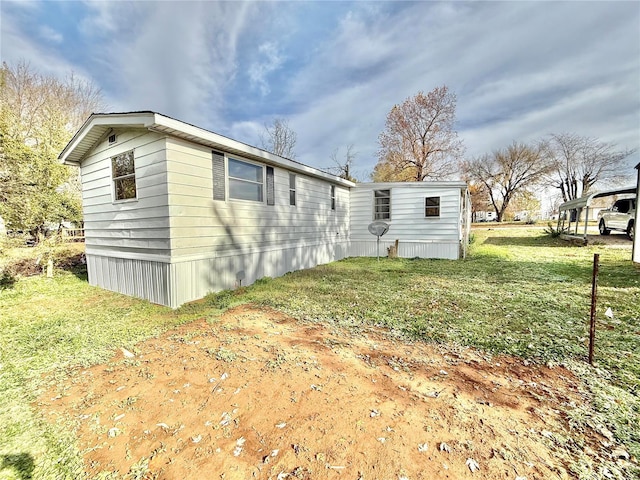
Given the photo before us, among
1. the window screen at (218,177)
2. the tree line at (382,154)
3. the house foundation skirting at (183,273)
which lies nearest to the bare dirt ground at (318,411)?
the house foundation skirting at (183,273)

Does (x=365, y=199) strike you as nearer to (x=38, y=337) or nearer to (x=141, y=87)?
(x=38, y=337)

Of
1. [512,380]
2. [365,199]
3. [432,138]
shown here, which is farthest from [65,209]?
[432,138]

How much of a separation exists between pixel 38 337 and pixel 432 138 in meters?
22.9

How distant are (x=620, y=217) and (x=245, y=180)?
19.5m

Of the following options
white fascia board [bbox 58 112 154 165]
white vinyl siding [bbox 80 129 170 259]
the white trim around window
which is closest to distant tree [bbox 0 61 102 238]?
white fascia board [bbox 58 112 154 165]

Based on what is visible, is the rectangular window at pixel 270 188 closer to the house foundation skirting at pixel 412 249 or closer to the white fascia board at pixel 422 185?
the white fascia board at pixel 422 185

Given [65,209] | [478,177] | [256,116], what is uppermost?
[256,116]

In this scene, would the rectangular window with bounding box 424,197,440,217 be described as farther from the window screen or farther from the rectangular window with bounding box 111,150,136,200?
the rectangular window with bounding box 111,150,136,200

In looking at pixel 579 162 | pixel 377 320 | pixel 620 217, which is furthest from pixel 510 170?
pixel 377 320

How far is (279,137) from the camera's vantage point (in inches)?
851

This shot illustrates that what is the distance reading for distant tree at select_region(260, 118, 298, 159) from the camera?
21.4 meters

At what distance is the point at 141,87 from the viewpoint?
559 inches

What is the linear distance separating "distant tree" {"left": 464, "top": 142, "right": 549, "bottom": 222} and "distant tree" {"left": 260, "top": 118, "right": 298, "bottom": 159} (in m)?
22.3

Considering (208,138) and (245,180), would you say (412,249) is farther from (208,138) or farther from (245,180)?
(208,138)
